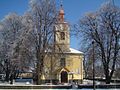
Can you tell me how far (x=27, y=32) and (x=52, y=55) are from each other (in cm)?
500

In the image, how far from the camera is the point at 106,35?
145 ft

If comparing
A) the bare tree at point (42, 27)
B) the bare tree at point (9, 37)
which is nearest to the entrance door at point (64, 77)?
the bare tree at point (9, 37)

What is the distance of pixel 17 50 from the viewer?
47.3 meters

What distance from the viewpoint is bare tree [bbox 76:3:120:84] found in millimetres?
43719

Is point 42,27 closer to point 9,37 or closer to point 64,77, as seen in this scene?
point 9,37

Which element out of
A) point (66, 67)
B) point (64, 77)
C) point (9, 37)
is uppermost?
point (9, 37)

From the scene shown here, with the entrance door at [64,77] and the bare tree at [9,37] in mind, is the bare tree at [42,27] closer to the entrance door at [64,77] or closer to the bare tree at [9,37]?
the bare tree at [9,37]

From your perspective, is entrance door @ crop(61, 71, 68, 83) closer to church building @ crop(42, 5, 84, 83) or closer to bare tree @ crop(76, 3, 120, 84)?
church building @ crop(42, 5, 84, 83)

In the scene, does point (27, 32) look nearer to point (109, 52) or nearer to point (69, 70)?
point (109, 52)

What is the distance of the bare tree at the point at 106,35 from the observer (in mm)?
43719

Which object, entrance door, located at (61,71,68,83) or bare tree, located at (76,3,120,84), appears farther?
entrance door, located at (61,71,68,83)

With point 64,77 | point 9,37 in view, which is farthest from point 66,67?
point 9,37

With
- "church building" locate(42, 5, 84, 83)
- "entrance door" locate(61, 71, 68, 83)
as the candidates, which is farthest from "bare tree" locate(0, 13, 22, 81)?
"entrance door" locate(61, 71, 68, 83)

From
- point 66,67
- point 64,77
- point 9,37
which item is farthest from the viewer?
point 64,77
